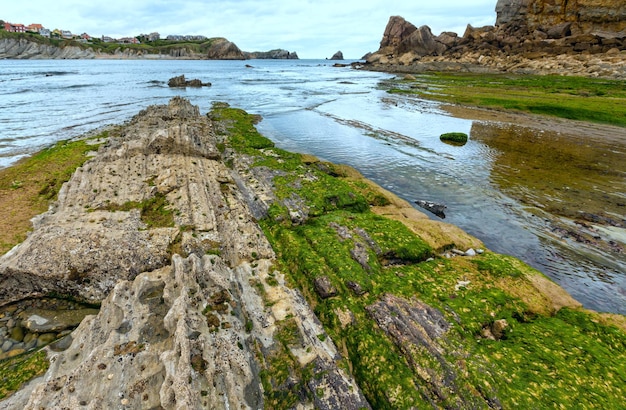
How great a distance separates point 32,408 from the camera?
18.3 ft

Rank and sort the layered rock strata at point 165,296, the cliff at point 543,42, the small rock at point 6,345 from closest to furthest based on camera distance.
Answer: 1. the layered rock strata at point 165,296
2. the small rock at point 6,345
3. the cliff at point 543,42

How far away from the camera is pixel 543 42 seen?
9969 centimetres

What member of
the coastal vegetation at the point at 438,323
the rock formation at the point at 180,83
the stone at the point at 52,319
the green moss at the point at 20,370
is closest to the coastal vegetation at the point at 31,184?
the stone at the point at 52,319

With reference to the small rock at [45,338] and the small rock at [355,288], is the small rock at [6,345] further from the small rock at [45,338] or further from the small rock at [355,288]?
the small rock at [355,288]

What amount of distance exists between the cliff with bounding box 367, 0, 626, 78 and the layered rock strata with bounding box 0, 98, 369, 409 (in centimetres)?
9500

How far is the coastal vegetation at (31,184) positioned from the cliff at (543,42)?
325 feet

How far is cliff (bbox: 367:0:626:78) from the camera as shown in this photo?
83.8 metres

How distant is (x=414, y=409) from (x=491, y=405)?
1628 millimetres

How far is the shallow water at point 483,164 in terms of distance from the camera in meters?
13.4

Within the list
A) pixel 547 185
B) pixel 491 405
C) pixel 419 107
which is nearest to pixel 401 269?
pixel 491 405

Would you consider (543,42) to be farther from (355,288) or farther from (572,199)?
(355,288)

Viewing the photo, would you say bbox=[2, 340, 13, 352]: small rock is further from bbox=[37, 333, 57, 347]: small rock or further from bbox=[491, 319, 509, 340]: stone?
bbox=[491, 319, 509, 340]: stone

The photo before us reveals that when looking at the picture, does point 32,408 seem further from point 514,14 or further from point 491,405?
point 514,14

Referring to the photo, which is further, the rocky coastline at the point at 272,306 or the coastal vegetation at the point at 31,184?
the coastal vegetation at the point at 31,184
